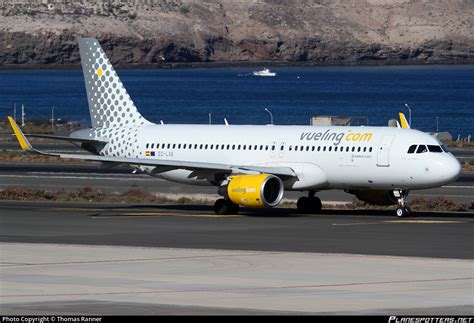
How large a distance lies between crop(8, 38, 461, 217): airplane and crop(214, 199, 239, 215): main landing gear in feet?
0.12

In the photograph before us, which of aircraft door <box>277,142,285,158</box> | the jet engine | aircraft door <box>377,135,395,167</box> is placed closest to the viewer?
aircraft door <box>377,135,395,167</box>

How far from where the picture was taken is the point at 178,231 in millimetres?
43438

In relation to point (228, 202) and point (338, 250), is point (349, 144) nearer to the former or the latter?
point (228, 202)

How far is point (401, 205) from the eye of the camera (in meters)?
48.9

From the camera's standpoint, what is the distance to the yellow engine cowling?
48156 mm

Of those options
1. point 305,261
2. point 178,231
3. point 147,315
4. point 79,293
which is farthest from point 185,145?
point 147,315

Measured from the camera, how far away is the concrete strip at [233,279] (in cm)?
2677

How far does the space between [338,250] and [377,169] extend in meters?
11.9

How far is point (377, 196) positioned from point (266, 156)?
442cm

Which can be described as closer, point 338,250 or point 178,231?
point 338,250

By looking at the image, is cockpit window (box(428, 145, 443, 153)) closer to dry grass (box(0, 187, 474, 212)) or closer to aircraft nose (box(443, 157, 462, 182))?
aircraft nose (box(443, 157, 462, 182))

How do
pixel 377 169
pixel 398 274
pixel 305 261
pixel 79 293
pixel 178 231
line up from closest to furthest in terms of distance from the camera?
pixel 79 293
pixel 398 274
pixel 305 261
pixel 178 231
pixel 377 169
